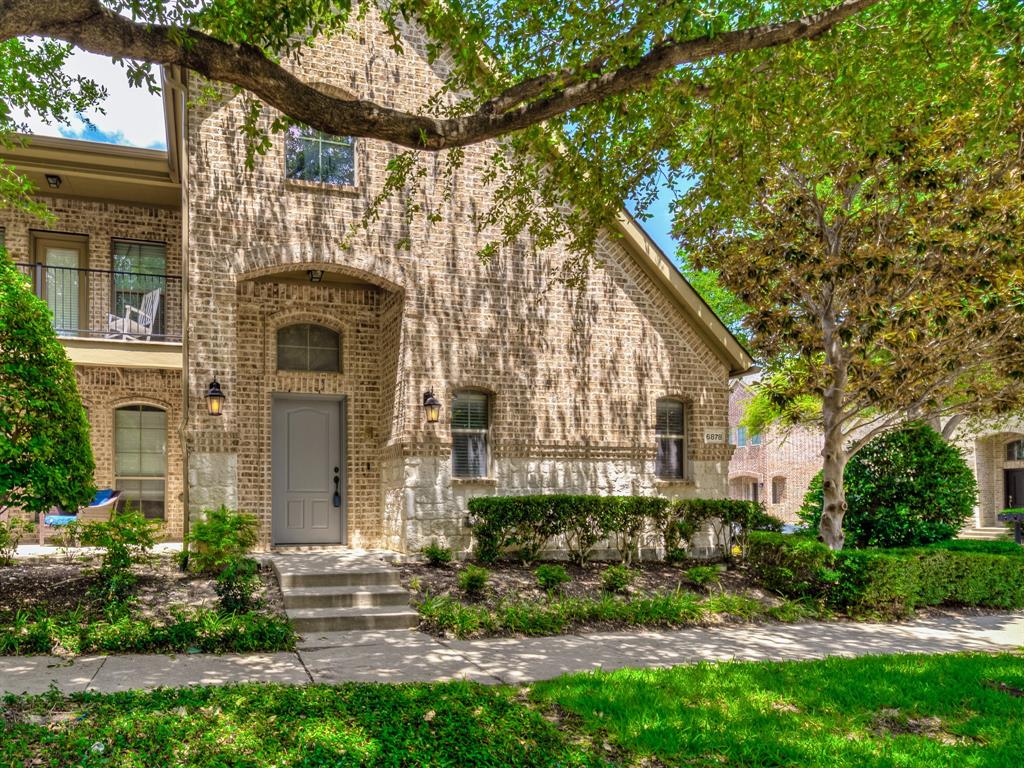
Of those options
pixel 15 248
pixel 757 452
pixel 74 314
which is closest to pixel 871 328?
pixel 74 314

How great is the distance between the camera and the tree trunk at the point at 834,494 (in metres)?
11.1

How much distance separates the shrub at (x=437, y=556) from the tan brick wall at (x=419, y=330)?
2.27 ft

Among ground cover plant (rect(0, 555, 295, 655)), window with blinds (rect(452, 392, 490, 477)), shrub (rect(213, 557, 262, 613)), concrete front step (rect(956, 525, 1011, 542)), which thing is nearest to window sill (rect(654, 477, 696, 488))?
window with blinds (rect(452, 392, 490, 477))

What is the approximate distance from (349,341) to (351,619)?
5490mm

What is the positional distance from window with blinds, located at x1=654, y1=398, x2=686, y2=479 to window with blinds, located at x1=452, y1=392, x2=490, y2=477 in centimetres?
322

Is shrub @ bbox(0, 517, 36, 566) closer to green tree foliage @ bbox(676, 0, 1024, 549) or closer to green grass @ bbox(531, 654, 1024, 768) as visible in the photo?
green grass @ bbox(531, 654, 1024, 768)

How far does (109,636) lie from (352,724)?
135 inches

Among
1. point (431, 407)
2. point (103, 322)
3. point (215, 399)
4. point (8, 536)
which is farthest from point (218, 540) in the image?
point (103, 322)

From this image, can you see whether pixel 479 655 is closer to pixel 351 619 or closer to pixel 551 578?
pixel 351 619

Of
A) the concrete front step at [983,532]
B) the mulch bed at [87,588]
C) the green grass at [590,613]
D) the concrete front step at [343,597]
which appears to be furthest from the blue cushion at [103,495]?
the concrete front step at [983,532]

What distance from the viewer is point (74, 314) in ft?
47.3

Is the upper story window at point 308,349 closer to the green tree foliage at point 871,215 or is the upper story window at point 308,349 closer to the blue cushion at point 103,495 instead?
the blue cushion at point 103,495

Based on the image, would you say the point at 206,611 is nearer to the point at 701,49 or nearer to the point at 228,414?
the point at 228,414

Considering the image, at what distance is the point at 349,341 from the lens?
12.8 metres
